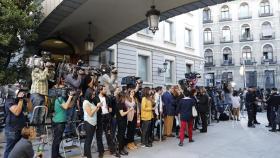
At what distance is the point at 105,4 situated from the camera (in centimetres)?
1241

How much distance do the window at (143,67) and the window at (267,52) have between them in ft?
111

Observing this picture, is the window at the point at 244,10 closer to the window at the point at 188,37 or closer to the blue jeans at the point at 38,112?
the window at the point at 188,37

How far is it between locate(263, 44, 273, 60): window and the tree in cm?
4713

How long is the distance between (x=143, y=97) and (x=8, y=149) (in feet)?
16.1

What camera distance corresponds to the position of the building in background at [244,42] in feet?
169

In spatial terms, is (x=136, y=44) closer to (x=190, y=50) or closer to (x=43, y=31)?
(x=190, y=50)

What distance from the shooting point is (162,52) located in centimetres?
2578

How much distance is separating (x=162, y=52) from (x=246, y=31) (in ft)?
107

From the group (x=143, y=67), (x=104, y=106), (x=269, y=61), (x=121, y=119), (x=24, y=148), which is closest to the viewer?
(x=24, y=148)

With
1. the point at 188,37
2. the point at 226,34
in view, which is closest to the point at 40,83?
the point at 188,37

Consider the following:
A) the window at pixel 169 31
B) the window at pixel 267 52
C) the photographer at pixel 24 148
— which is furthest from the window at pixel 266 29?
the photographer at pixel 24 148

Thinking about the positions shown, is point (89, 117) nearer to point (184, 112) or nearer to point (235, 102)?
point (184, 112)

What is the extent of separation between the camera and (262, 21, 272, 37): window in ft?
170

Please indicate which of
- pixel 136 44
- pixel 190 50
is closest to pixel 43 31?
pixel 136 44
